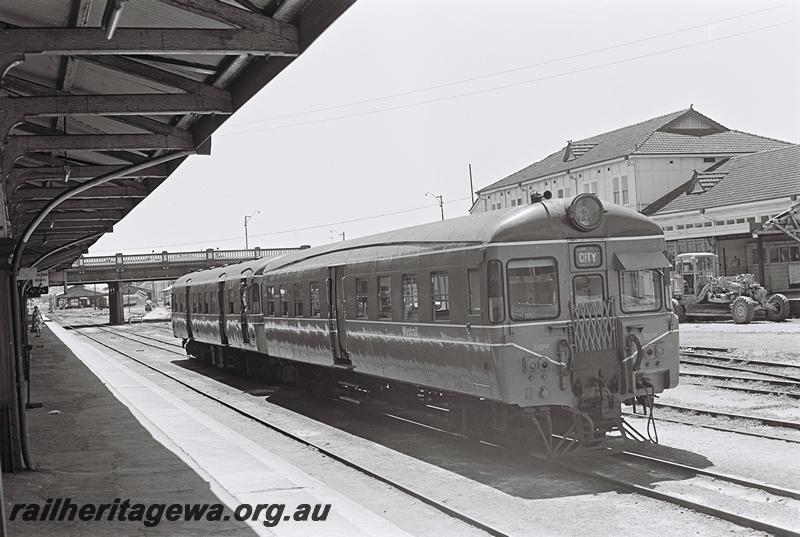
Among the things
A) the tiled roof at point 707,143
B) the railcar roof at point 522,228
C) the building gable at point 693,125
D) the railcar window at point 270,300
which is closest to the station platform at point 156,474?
the railcar window at point 270,300

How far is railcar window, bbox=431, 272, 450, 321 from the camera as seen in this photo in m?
11.7

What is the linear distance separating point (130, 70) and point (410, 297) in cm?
552

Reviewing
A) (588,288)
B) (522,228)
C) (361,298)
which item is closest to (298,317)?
(361,298)

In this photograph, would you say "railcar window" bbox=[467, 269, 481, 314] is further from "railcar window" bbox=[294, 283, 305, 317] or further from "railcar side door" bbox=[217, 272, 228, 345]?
"railcar side door" bbox=[217, 272, 228, 345]

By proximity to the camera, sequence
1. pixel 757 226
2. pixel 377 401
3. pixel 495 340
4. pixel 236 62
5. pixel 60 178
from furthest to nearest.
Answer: pixel 757 226, pixel 377 401, pixel 60 178, pixel 495 340, pixel 236 62

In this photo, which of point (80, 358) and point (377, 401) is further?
point (80, 358)

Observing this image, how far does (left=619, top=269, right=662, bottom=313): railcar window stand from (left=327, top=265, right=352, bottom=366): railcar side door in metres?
5.84

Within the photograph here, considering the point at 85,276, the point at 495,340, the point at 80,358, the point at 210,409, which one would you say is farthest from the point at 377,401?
the point at 85,276

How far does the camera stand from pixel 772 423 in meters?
12.3

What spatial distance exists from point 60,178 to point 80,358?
22.3 meters

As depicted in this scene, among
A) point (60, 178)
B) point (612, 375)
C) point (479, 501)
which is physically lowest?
point (479, 501)

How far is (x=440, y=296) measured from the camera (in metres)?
11.9

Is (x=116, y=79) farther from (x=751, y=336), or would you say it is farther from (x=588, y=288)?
(x=751, y=336)

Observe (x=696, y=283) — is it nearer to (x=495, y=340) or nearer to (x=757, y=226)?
(x=757, y=226)
